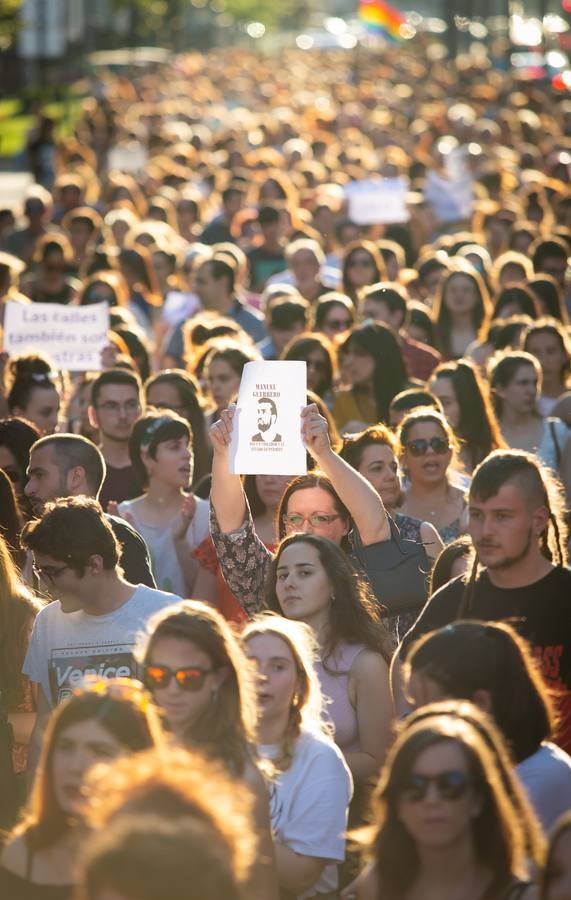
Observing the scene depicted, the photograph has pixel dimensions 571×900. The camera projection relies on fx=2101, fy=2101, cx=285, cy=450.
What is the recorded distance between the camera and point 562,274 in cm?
1512

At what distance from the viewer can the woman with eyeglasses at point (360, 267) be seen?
48.1 ft

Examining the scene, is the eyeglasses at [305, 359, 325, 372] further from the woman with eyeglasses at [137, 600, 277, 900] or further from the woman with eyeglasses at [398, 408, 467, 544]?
the woman with eyeglasses at [137, 600, 277, 900]

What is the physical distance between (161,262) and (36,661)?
31.4 ft

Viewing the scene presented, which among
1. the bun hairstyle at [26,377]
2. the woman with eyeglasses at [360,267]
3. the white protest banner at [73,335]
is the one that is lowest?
the bun hairstyle at [26,377]

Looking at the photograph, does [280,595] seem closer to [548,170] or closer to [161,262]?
[161,262]

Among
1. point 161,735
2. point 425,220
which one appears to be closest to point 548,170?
point 425,220

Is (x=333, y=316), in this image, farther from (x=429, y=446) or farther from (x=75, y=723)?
(x=75, y=723)

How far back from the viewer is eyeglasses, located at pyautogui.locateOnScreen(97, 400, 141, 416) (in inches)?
377

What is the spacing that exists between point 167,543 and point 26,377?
70.2 inches

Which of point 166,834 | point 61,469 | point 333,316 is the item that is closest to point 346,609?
point 61,469

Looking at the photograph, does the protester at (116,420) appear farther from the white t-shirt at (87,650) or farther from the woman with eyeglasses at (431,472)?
the white t-shirt at (87,650)

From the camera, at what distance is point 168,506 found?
865cm

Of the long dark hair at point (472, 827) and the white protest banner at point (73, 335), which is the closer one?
the long dark hair at point (472, 827)

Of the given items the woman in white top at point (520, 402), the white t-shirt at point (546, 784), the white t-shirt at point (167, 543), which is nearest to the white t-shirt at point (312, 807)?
the white t-shirt at point (546, 784)
